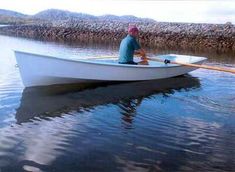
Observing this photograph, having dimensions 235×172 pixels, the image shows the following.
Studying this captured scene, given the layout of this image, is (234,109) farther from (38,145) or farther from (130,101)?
(38,145)

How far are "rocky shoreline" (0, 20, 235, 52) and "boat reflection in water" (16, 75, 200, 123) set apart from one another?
23.2 metres

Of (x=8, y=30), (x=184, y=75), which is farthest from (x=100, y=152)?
(x=8, y=30)

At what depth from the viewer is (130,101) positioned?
13.4 m

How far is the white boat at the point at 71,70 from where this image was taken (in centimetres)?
1341

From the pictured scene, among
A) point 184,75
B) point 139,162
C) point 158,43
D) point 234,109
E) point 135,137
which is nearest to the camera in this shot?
point 139,162

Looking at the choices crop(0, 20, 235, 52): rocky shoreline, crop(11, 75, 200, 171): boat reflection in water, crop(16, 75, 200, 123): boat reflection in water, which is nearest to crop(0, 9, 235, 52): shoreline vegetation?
crop(0, 20, 235, 52): rocky shoreline

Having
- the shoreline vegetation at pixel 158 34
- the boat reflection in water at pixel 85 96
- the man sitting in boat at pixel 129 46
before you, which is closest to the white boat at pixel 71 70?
the boat reflection in water at pixel 85 96

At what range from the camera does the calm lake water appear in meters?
7.98

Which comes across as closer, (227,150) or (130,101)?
(227,150)

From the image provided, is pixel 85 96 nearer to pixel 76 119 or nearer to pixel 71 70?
pixel 71 70

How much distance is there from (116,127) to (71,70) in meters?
4.48

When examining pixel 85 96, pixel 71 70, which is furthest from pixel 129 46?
pixel 85 96

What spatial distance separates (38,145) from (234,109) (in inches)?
265

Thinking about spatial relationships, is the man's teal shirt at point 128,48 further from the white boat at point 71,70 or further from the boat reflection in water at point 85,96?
the boat reflection in water at point 85,96
